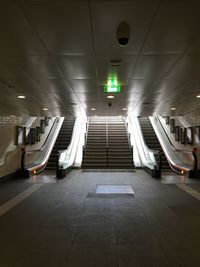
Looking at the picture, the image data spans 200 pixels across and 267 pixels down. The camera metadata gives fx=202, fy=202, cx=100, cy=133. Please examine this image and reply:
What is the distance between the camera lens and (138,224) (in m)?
3.53

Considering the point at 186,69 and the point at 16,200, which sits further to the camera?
the point at 16,200

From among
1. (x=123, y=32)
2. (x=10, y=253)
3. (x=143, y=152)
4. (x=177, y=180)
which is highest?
(x=123, y=32)

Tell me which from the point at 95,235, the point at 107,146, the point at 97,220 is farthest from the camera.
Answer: the point at 107,146

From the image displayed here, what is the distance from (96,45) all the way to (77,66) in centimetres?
84

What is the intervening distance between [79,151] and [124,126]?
4.79m

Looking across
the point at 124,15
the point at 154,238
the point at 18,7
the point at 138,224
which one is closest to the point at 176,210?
the point at 138,224

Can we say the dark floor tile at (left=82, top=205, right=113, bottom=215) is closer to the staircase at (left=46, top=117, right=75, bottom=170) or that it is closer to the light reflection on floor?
the light reflection on floor

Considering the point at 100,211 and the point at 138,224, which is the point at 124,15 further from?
the point at 100,211

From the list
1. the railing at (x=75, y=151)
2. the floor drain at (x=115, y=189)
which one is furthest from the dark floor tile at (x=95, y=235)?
the railing at (x=75, y=151)

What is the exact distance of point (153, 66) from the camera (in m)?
3.57

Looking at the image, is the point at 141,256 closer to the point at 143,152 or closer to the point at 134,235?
the point at 134,235

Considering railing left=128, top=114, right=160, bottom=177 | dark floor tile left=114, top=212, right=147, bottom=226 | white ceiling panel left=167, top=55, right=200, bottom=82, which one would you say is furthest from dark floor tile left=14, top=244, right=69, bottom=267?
railing left=128, top=114, right=160, bottom=177

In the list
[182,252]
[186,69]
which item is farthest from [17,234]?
[186,69]

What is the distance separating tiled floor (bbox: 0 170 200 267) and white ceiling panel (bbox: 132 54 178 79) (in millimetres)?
2765
